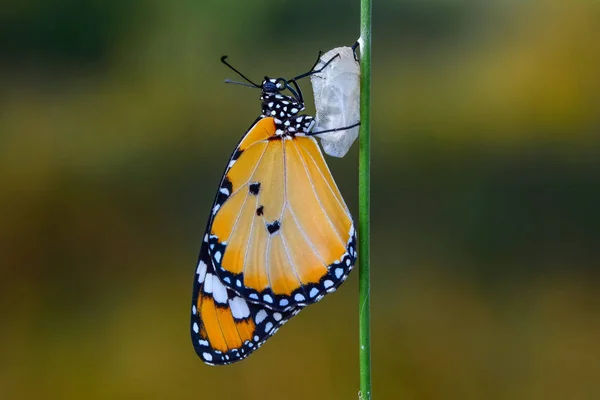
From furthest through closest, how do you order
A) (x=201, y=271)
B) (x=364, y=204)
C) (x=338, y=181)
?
(x=338, y=181), (x=201, y=271), (x=364, y=204)

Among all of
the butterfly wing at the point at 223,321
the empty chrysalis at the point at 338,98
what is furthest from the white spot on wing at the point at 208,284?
the empty chrysalis at the point at 338,98

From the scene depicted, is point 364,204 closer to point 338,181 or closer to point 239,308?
point 239,308

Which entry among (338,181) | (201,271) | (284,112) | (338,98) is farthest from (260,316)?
(338,181)

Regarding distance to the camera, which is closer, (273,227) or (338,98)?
(338,98)

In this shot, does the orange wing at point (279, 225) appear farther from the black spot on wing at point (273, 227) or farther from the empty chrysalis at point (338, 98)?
the empty chrysalis at point (338, 98)
